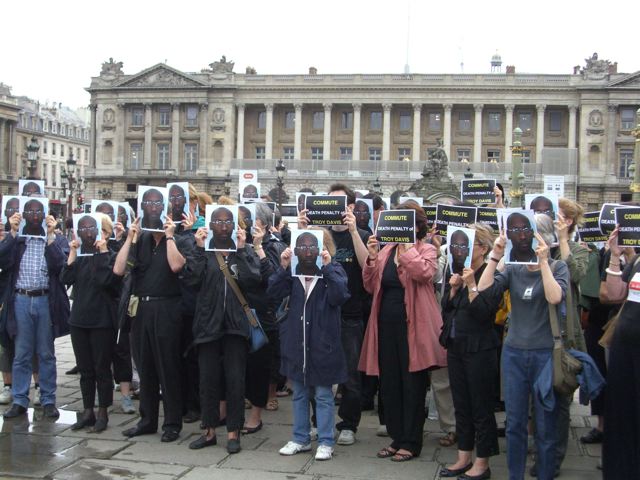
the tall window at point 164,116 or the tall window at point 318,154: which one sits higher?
the tall window at point 164,116

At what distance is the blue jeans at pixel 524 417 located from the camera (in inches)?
263

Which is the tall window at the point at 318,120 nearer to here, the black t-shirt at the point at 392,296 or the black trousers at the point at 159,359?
the black trousers at the point at 159,359

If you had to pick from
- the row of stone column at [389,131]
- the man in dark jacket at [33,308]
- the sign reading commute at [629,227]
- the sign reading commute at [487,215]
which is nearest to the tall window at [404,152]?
the row of stone column at [389,131]

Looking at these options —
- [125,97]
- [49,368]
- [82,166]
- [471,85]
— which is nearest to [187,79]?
[125,97]

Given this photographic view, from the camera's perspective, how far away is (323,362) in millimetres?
7805

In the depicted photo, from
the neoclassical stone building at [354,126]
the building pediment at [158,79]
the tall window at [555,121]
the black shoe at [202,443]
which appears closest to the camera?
the black shoe at [202,443]

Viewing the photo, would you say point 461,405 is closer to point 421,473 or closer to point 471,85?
point 421,473

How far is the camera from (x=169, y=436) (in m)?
8.43

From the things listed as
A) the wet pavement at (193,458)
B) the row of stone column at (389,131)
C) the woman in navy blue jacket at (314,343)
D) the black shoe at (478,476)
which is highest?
the row of stone column at (389,131)

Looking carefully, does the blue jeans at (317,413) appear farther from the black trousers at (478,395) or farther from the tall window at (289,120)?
the tall window at (289,120)

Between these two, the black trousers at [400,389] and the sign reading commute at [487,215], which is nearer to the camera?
the black trousers at [400,389]

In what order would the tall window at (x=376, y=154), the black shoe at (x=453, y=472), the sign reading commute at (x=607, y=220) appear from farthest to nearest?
the tall window at (x=376, y=154)
the sign reading commute at (x=607, y=220)
the black shoe at (x=453, y=472)

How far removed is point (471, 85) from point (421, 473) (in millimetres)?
78654

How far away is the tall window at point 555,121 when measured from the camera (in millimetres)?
83000
